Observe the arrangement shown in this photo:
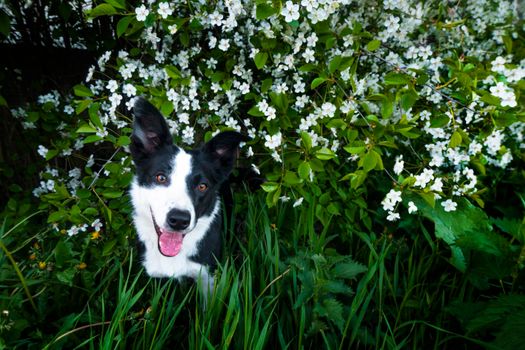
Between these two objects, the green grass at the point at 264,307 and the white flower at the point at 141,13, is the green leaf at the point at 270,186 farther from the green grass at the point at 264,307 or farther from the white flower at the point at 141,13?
the white flower at the point at 141,13

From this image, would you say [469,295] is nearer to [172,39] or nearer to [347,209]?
[347,209]

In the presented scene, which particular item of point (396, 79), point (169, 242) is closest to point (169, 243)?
point (169, 242)

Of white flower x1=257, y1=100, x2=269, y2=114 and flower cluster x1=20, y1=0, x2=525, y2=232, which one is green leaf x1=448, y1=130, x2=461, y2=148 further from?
white flower x1=257, y1=100, x2=269, y2=114

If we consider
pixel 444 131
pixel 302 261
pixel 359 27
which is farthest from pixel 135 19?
pixel 444 131

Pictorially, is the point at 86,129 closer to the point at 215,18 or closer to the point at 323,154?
the point at 215,18

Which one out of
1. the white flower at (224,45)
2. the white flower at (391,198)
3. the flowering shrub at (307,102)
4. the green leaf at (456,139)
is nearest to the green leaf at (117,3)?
the flowering shrub at (307,102)

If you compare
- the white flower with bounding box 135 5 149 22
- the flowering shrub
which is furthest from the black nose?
the white flower with bounding box 135 5 149 22

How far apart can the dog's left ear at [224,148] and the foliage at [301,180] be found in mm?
133

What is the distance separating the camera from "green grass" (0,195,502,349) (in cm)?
193

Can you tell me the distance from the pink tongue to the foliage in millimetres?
223

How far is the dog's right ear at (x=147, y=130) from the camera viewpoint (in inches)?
95.0

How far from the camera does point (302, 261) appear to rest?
2301 millimetres

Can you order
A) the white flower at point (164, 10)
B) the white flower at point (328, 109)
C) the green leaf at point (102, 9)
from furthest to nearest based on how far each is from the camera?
the white flower at point (328, 109)
the white flower at point (164, 10)
the green leaf at point (102, 9)

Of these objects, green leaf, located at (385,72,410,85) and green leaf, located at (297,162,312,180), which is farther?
green leaf, located at (297,162,312,180)
